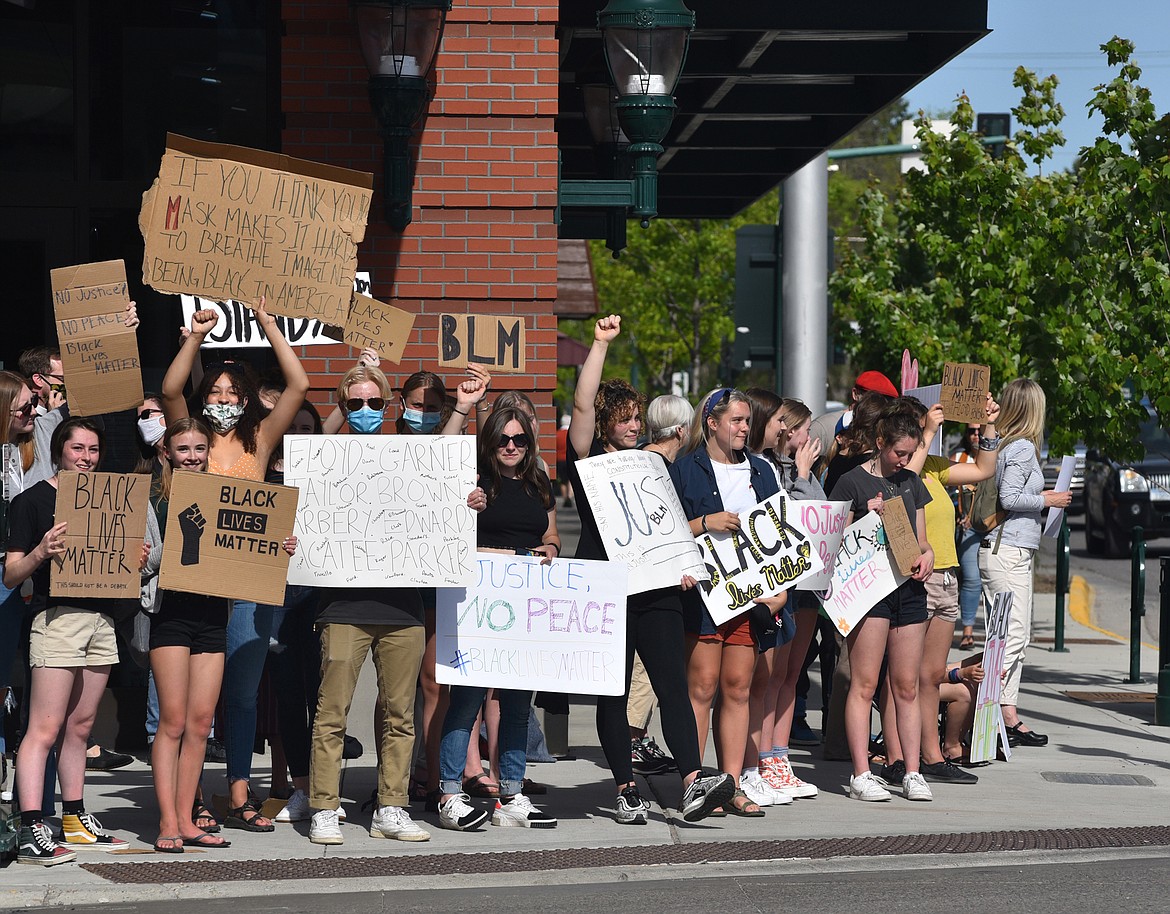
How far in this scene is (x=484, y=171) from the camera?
8938 millimetres

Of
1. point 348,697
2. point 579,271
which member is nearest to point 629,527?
point 348,697

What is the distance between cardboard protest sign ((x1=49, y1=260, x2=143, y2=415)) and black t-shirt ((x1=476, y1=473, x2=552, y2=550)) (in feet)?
4.96

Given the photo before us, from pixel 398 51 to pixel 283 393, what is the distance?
223cm

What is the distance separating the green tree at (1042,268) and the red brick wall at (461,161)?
3.86 meters

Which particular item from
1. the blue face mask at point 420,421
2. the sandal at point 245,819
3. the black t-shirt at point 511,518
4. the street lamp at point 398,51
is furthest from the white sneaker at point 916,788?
the street lamp at point 398,51

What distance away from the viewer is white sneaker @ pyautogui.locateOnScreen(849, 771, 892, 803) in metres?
7.88

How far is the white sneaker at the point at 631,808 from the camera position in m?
7.32

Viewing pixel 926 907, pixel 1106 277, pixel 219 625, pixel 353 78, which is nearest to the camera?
pixel 926 907

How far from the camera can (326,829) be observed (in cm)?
687

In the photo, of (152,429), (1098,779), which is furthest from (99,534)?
(1098,779)

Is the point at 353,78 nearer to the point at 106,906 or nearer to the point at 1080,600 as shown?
the point at 106,906

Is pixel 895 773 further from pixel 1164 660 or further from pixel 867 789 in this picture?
pixel 1164 660

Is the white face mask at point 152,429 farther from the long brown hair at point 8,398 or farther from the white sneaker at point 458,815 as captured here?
the white sneaker at point 458,815

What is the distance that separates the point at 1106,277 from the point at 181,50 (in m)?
6.99
